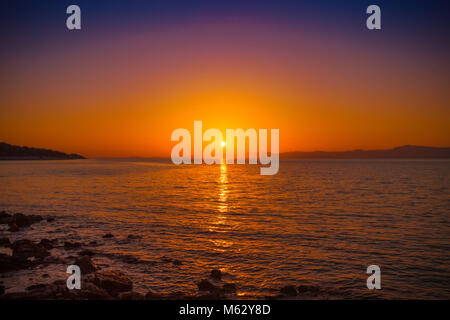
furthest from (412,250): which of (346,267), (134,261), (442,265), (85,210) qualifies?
(85,210)

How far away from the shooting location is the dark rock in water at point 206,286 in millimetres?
13609

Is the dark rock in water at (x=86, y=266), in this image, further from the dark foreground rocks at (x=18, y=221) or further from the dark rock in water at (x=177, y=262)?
the dark foreground rocks at (x=18, y=221)

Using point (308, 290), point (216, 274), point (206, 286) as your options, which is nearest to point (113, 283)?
point (206, 286)

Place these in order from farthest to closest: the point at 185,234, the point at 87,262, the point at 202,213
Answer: the point at 202,213 < the point at 185,234 < the point at 87,262

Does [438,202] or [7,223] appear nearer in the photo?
[7,223]

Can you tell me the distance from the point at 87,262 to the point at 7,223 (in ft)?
57.0

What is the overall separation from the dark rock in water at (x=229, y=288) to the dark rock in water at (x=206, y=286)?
→ 408mm

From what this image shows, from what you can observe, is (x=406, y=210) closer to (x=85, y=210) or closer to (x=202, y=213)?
(x=202, y=213)

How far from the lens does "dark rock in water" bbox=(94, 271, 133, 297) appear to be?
1309 centimetres

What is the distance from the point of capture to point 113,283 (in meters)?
13.4

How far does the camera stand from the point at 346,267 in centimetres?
1677

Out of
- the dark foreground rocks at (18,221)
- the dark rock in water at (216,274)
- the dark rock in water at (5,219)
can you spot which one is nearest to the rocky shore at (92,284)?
the dark rock in water at (216,274)

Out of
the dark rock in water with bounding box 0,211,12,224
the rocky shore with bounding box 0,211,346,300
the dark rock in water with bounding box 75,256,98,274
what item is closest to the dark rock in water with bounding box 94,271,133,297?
the rocky shore with bounding box 0,211,346,300
